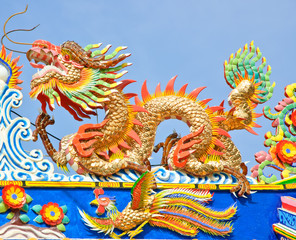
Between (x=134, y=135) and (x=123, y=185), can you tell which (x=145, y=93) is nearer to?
(x=134, y=135)

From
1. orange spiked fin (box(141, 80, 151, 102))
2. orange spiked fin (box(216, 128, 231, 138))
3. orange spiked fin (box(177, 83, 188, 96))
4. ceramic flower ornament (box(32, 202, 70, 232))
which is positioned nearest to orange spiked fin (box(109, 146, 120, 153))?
orange spiked fin (box(141, 80, 151, 102))

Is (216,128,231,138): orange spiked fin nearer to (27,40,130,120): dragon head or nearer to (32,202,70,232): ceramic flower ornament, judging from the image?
(27,40,130,120): dragon head

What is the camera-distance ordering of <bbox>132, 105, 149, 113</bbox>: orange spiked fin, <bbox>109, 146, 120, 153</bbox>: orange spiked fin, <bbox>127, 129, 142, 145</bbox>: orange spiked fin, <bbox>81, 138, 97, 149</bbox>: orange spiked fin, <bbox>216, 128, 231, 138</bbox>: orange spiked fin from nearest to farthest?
1. <bbox>81, 138, 97, 149</bbox>: orange spiked fin
2. <bbox>109, 146, 120, 153</bbox>: orange spiked fin
3. <bbox>127, 129, 142, 145</bbox>: orange spiked fin
4. <bbox>132, 105, 149, 113</bbox>: orange spiked fin
5. <bbox>216, 128, 231, 138</bbox>: orange spiked fin

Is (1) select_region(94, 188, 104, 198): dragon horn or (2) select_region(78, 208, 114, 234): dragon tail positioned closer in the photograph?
(2) select_region(78, 208, 114, 234): dragon tail

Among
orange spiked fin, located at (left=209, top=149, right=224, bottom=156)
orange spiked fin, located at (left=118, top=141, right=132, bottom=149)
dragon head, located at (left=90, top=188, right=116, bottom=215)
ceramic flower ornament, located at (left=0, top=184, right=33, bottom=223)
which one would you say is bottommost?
ceramic flower ornament, located at (left=0, top=184, right=33, bottom=223)

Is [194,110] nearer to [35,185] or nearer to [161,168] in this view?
[161,168]

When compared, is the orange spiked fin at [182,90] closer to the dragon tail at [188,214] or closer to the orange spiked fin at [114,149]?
the orange spiked fin at [114,149]

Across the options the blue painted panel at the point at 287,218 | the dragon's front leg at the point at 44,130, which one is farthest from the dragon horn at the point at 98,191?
the blue painted panel at the point at 287,218

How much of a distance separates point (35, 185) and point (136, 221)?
1.32m

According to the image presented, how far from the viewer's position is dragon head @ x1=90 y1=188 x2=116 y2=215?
9156 mm

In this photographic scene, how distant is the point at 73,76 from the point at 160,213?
2119mm

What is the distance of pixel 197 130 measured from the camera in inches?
393

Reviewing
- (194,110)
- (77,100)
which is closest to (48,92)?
(77,100)

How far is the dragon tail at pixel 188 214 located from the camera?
9.29 metres
